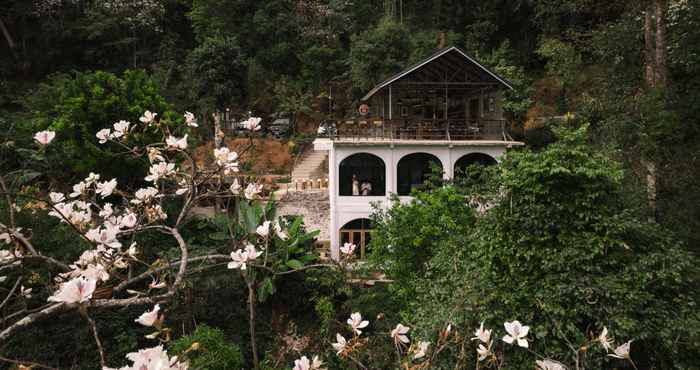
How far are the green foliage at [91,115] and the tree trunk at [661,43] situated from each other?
14.0 meters

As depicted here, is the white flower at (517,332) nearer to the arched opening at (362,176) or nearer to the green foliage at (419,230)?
the green foliage at (419,230)

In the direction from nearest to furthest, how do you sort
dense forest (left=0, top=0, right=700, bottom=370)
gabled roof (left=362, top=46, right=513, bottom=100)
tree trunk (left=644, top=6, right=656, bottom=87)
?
dense forest (left=0, top=0, right=700, bottom=370)
tree trunk (left=644, top=6, right=656, bottom=87)
gabled roof (left=362, top=46, right=513, bottom=100)

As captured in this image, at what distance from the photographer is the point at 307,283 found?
12094 millimetres

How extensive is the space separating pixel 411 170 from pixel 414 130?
1.51 metres

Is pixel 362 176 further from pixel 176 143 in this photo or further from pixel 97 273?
pixel 97 273

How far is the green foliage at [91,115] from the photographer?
12.8m

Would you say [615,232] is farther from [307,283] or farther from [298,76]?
[298,76]

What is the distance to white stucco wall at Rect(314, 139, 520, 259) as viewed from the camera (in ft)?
46.8

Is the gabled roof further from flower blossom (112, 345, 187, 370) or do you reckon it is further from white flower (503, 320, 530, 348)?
flower blossom (112, 345, 187, 370)

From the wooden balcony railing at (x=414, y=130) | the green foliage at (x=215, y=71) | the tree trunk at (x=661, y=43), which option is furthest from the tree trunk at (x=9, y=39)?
the tree trunk at (x=661, y=43)

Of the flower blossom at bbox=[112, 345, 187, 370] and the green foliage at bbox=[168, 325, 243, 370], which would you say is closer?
the flower blossom at bbox=[112, 345, 187, 370]

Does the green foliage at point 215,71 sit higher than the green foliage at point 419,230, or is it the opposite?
the green foliage at point 215,71

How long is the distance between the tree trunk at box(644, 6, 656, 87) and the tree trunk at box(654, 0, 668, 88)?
0.12 m

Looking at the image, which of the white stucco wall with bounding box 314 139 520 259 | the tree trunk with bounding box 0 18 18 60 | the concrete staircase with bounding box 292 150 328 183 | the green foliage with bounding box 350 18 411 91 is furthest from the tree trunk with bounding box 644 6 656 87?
the tree trunk with bounding box 0 18 18 60
